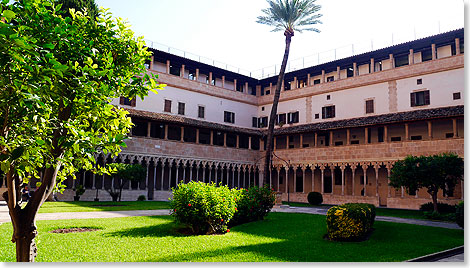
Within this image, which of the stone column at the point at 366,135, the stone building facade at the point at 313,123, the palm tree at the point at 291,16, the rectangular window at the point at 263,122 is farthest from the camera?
the rectangular window at the point at 263,122

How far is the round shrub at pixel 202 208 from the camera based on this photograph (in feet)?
36.8

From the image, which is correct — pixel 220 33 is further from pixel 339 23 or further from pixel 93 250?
pixel 93 250

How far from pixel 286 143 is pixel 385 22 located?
2595 cm

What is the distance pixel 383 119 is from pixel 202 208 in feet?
66.8

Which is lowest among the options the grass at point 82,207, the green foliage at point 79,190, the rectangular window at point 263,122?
the grass at point 82,207

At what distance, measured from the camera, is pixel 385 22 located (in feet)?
30.9

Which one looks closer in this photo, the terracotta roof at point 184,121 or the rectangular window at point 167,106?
the terracotta roof at point 184,121

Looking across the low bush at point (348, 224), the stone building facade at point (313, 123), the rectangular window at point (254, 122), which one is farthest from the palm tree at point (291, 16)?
the low bush at point (348, 224)

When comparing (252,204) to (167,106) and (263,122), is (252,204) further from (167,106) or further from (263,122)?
(263,122)

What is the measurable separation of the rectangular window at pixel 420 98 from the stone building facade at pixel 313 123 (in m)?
0.08

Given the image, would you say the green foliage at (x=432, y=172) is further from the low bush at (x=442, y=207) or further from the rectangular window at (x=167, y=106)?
the rectangular window at (x=167, y=106)

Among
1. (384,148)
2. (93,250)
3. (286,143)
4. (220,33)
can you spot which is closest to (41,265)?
(93,250)

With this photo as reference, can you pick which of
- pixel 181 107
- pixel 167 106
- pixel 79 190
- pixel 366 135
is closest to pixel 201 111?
pixel 181 107

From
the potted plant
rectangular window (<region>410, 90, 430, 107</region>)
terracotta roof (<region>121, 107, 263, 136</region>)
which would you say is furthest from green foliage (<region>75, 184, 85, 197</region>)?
rectangular window (<region>410, 90, 430, 107</region>)
